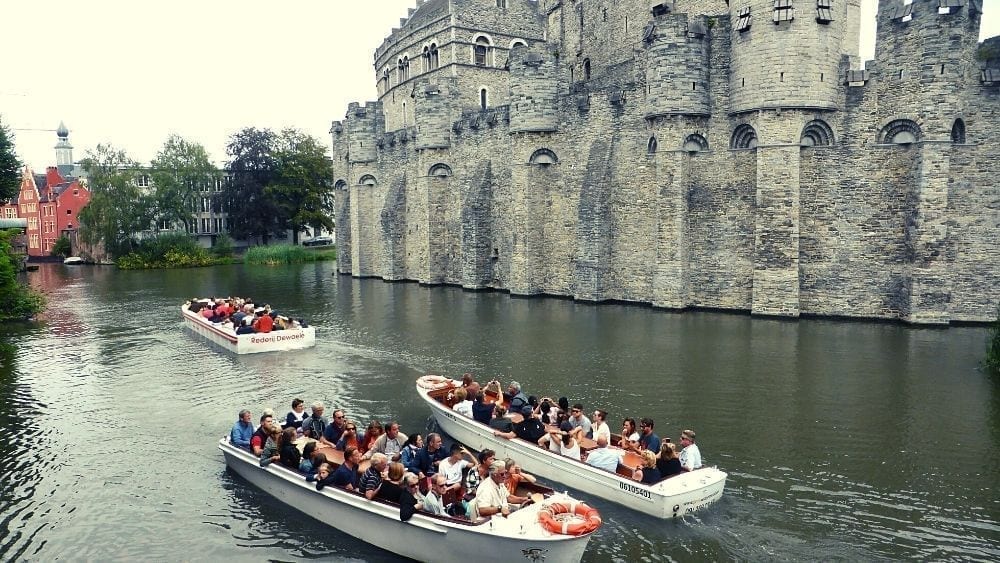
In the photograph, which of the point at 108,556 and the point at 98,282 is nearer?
the point at 108,556

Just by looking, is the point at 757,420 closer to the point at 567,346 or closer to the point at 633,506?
the point at 633,506

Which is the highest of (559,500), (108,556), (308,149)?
(308,149)

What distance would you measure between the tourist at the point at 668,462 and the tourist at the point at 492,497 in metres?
2.43

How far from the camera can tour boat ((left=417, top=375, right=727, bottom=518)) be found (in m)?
9.70

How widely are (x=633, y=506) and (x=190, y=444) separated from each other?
826cm

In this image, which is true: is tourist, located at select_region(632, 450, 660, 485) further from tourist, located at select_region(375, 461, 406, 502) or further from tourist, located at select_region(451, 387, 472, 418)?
tourist, located at select_region(451, 387, 472, 418)

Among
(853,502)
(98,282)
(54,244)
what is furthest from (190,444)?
(54,244)

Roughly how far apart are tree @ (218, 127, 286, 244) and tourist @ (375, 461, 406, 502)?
56.0 m

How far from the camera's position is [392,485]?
30.5 feet

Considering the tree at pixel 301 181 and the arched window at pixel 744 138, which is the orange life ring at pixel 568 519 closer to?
the arched window at pixel 744 138

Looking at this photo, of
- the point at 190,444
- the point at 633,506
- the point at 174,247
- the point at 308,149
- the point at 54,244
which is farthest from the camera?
the point at 54,244

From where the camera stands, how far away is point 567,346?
20672 millimetres

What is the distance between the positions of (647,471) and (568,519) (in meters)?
2.07

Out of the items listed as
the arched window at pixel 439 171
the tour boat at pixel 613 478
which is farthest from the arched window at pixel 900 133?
the arched window at pixel 439 171
